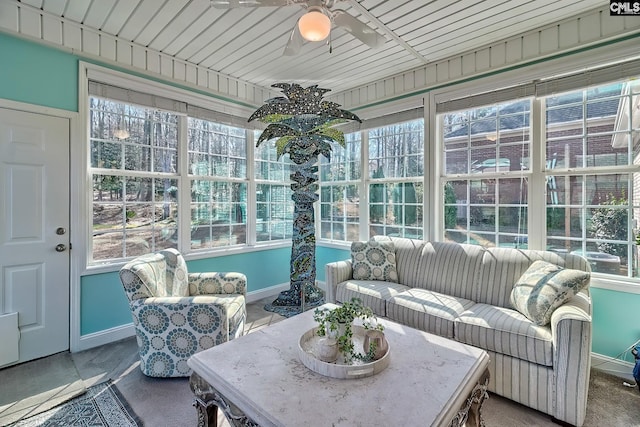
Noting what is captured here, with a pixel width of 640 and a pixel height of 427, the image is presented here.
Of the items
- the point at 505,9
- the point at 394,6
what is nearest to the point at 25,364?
the point at 394,6

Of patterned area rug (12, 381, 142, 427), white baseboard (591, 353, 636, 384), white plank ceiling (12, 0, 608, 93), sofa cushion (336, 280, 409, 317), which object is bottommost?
patterned area rug (12, 381, 142, 427)

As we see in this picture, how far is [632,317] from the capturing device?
2.30 metres

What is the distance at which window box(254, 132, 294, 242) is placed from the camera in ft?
13.9

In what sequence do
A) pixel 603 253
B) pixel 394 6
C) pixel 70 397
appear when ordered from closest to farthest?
pixel 70 397 → pixel 394 6 → pixel 603 253

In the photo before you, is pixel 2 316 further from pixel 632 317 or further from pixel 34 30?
pixel 632 317

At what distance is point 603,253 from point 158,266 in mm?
3694

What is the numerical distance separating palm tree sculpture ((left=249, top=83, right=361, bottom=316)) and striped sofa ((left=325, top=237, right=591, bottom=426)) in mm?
611

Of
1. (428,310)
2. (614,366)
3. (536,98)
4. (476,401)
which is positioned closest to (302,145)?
(428,310)

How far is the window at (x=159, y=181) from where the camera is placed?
2.91 m

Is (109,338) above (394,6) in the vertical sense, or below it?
below

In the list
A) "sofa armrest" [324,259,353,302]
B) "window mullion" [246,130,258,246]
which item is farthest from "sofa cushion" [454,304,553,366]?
"window mullion" [246,130,258,246]

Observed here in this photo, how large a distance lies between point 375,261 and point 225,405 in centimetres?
220

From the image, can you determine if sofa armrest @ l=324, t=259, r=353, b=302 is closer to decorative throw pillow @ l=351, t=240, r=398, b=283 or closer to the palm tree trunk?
decorative throw pillow @ l=351, t=240, r=398, b=283

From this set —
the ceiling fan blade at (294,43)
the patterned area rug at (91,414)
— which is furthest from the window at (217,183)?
the ceiling fan blade at (294,43)
